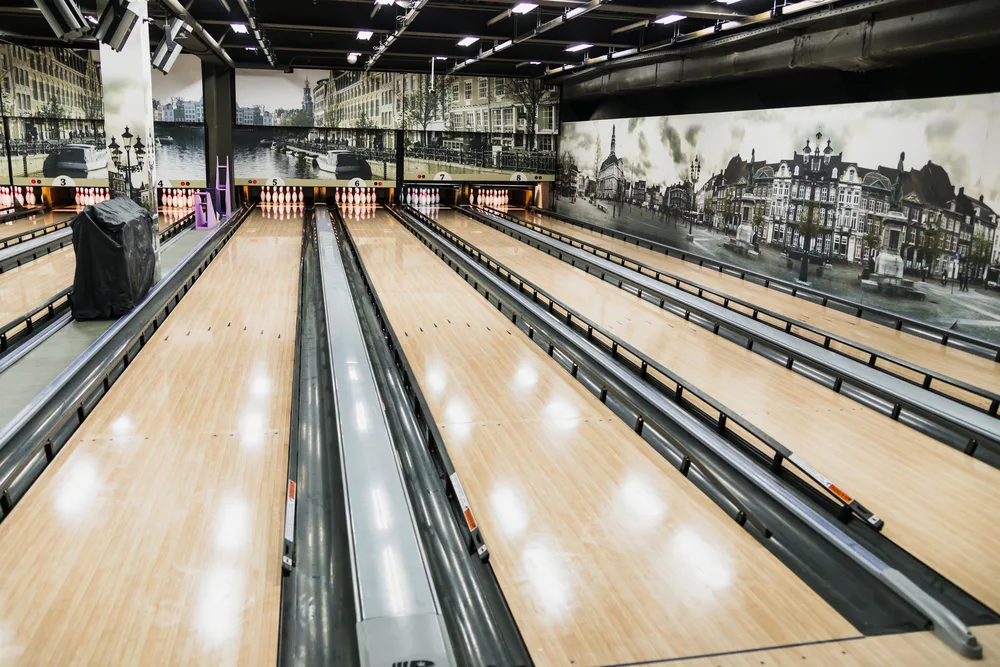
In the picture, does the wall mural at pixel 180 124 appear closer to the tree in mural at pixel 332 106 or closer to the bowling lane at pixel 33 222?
the bowling lane at pixel 33 222

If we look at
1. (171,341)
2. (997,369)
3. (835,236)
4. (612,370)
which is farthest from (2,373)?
(835,236)

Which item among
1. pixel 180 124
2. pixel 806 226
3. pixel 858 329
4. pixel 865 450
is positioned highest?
pixel 180 124

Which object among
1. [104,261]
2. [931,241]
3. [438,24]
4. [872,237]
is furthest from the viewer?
[438,24]

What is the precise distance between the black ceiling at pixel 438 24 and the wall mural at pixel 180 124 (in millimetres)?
1291

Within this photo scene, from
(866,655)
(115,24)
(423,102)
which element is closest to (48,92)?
(423,102)

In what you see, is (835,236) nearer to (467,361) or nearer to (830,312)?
(830,312)

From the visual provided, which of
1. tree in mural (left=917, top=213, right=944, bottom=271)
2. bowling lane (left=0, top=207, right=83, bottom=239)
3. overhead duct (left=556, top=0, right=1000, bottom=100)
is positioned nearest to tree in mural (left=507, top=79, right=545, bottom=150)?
Result: overhead duct (left=556, top=0, right=1000, bottom=100)

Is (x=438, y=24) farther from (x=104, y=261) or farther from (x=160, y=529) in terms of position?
(x=160, y=529)

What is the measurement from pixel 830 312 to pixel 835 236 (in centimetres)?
125

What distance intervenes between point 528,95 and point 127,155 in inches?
432

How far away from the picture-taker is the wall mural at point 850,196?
6.70 meters

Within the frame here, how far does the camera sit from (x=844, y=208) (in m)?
8.25

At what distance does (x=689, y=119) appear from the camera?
447 inches

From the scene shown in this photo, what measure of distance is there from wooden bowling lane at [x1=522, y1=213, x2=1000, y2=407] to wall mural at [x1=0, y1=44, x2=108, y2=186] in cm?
1153
